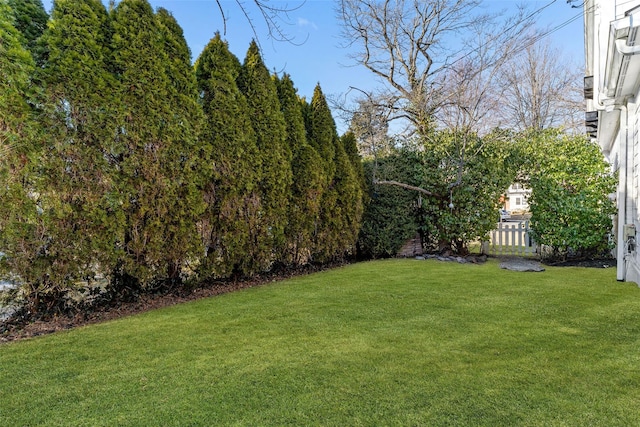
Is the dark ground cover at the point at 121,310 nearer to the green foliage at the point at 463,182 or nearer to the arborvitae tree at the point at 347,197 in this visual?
the arborvitae tree at the point at 347,197

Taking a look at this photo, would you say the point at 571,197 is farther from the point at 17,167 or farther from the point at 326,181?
the point at 17,167

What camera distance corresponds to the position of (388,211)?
7887 millimetres

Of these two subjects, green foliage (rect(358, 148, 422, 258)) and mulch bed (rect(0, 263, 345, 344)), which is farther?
green foliage (rect(358, 148, 422, 258))

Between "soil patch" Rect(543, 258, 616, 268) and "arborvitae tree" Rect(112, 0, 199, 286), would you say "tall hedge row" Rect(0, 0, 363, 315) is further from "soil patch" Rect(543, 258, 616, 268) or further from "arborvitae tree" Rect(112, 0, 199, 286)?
"soil patch" Rect(543, 258, 616, 268)

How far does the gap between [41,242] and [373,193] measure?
→ 243 inches

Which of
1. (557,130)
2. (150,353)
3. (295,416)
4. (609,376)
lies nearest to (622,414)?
(609,376)

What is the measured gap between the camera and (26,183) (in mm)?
3174

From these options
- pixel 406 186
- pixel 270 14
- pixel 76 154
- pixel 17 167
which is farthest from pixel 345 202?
pixel 17 167

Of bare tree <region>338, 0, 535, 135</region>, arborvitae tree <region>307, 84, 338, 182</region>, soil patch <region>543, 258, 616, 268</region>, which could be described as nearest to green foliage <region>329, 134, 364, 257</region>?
arborvitae tree <region>307, 84, 338, 182</region>

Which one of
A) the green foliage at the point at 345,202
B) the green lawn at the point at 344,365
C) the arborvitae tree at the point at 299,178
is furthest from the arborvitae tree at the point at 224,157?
the green foliage at the point at 345,202

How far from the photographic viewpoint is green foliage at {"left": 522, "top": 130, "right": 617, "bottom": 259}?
6422 mm

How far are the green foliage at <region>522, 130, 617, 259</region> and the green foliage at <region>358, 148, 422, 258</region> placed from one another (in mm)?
2469

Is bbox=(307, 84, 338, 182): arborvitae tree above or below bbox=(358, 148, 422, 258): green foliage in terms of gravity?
above

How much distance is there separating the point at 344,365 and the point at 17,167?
3.29 meters
